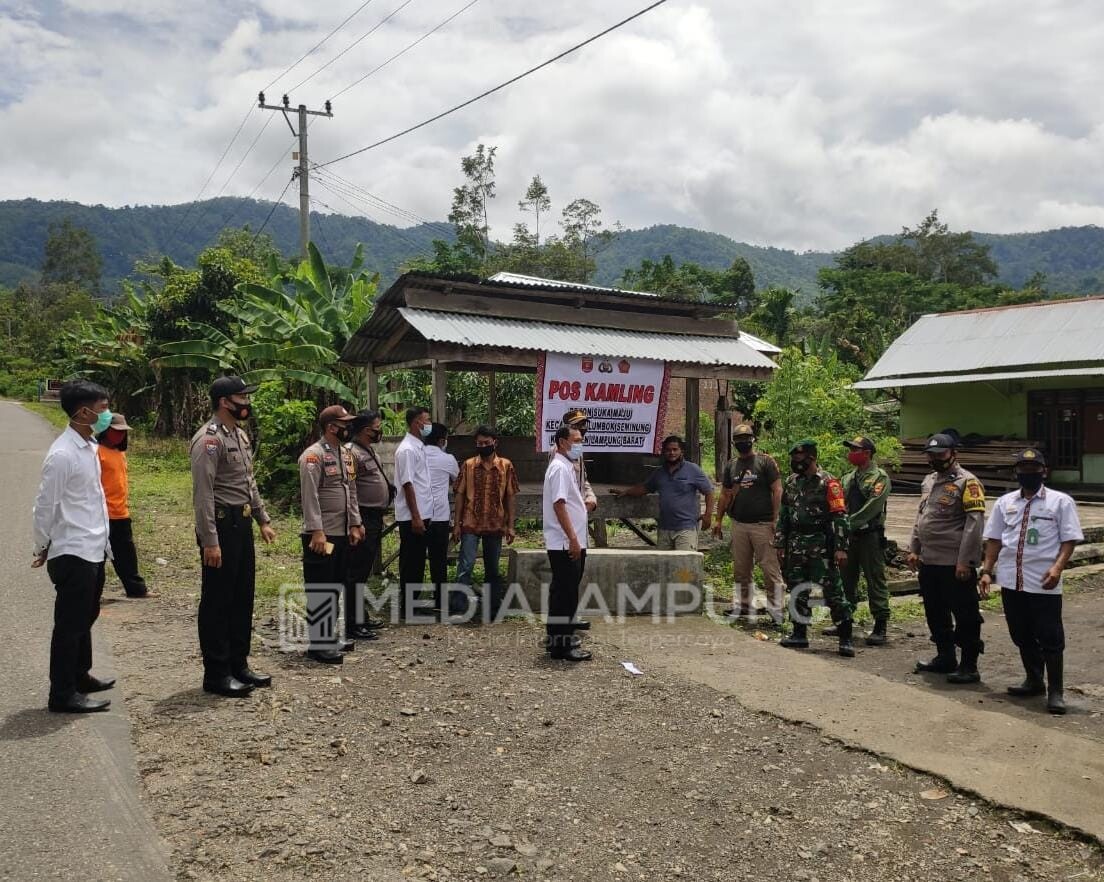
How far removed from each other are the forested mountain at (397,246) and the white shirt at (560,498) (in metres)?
144

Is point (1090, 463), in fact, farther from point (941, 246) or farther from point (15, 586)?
point (941, 246)

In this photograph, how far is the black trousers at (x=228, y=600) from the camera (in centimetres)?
524

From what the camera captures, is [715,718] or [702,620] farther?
[702,620]

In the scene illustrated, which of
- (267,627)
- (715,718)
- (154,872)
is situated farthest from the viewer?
(267,627)

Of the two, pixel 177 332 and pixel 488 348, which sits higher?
pixel 177 332

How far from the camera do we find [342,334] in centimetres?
1457

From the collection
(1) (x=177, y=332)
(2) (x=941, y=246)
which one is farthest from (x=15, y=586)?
(2) (x=941, y=246)

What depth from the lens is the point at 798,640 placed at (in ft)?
23.3

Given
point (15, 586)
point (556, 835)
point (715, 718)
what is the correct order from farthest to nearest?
point (15, 586) → point (715, 718) → point (556, 835)

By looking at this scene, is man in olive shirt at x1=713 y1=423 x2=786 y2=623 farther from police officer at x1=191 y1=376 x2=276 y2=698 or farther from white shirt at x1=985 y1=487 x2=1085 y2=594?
police officer at x1=191 y1=376 x2=276 y2=698

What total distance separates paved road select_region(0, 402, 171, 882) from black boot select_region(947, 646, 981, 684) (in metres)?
5.08

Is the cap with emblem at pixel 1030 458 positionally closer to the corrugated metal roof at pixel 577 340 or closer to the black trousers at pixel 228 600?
the corrugated metal roof at pixel 577 340

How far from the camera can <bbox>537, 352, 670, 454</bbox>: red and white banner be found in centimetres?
890

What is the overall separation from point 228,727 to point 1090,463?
1967 cm
